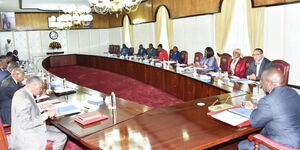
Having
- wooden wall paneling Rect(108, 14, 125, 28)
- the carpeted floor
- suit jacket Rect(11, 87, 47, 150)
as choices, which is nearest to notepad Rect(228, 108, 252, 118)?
suit jacket Rect(11, 87, 47, 150)

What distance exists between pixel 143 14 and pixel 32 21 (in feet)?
21.6

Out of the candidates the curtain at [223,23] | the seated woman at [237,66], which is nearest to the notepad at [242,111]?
the seated woman at [237,66]

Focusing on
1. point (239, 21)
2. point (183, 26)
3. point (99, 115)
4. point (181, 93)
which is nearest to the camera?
point (99, 115)

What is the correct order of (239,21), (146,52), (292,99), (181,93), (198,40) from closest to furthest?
1. (292,99)
2. (181,93)
3. (239,21)
4. (198,40)
5. (146,52)

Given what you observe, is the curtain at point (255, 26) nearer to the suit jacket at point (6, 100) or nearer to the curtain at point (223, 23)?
the curtain at point (223, 23)

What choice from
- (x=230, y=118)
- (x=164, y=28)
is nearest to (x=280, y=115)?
(x=230, y=118)

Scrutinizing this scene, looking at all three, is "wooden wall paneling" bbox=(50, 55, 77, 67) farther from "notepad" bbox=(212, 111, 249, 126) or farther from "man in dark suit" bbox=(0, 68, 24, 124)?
"notepad" bbox=(212, 111, 249, 126)

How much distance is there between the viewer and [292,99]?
77.0 inches

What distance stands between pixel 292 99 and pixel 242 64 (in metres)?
3.05

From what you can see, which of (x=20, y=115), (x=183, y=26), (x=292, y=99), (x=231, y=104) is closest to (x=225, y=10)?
(x=183, y=26)

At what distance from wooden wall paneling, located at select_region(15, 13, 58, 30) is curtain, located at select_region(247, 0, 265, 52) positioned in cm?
1136

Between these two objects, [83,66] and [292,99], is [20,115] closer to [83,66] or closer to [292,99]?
[292,99]

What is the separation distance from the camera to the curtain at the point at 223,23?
729 cm

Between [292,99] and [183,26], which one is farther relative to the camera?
[183,26]
